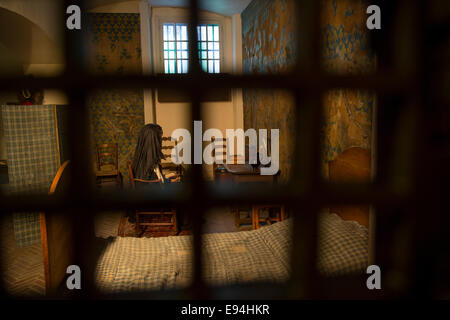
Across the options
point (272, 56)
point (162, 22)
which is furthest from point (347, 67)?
point (162, 22)

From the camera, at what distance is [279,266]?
7.17ft

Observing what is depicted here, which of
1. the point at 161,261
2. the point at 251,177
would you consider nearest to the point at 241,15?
the point at 251,177

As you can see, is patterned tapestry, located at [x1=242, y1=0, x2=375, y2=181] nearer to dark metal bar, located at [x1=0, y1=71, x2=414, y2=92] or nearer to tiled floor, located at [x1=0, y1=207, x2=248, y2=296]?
dark metal bar, located at [x1=0, y1=71, x2=414, y2=92]

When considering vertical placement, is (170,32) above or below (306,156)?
above

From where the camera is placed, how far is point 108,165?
6.39m

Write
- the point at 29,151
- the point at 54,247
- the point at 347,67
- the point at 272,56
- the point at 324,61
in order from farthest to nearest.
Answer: the point at 272,56
the point at 29,151
the point at 347,67
the point at 54,247
the point at 324,61

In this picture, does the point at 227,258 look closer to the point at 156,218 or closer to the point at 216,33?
the point at 156,218

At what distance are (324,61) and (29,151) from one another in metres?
3.99

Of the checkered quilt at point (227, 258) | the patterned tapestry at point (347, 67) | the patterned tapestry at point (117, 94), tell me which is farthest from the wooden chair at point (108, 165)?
the patterned tapestry at point (347, 67)

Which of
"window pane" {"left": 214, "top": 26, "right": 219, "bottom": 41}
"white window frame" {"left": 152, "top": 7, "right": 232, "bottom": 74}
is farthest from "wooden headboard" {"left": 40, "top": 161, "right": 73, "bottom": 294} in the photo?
"window pane" {"left": 214, "top": 26, "right": 219, "bottom": 41}

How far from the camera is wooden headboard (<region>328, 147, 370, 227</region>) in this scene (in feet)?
7.49

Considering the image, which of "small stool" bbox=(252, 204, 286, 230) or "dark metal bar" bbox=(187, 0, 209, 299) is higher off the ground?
"dark metal bar" bbox=(187, 0, 209, 299)

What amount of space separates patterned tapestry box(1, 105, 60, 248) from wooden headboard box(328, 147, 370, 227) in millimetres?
3280
